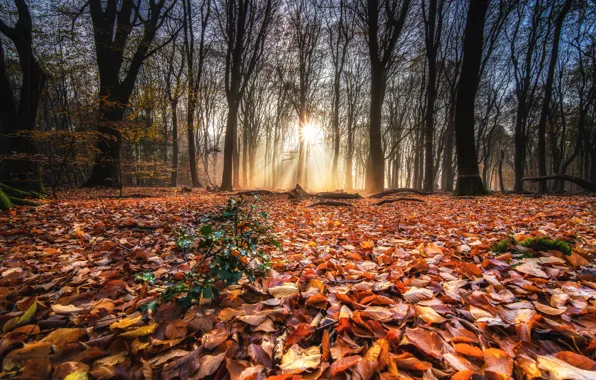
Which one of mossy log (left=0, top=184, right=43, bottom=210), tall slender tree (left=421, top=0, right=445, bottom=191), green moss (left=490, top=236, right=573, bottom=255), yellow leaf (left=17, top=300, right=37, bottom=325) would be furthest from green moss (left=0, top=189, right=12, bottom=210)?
tall slender tree (left=421, top=0, right=445, bottom=191)

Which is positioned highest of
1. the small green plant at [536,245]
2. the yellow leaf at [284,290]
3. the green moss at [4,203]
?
the green moss at [4,203]

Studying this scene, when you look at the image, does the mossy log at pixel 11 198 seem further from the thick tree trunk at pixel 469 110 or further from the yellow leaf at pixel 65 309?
the thick tree trunk at pixel 469 110

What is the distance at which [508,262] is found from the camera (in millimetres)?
1772

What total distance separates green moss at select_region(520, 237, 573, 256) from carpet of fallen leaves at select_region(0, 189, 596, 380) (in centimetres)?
6

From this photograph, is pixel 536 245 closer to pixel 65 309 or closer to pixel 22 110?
pixel 65 309

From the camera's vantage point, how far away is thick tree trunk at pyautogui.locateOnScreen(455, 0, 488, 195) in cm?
645

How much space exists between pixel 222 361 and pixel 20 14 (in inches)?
365

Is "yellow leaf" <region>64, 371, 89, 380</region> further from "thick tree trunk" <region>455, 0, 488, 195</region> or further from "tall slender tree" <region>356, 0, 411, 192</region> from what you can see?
"tall slender tree" <region>356, 0, 411, 192</region>

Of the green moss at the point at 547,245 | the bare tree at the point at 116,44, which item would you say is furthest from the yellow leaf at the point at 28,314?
the bare tree at the point at 116,44

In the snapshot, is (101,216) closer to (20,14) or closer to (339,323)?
(339,323)

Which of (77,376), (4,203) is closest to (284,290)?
(77,376)

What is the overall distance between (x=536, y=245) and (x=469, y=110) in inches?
237

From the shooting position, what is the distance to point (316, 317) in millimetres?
1209

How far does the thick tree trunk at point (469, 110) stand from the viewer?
645 centimetres
